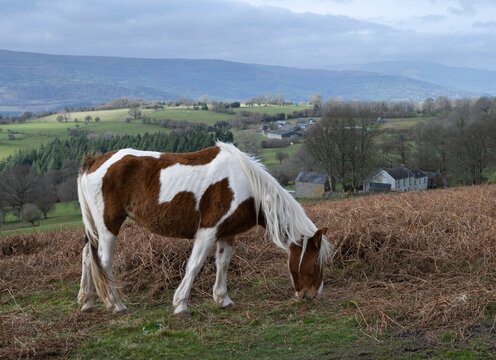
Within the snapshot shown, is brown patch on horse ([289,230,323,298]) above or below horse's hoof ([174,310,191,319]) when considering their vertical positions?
above

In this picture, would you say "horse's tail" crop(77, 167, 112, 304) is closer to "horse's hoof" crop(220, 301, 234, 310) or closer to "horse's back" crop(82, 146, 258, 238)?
"horse's back" crop(82, 146, 258, 238)

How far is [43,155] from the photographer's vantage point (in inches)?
2474

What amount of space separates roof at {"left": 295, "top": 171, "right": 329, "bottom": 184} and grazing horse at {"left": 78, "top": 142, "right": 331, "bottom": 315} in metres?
36.3

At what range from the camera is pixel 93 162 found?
672 centimetres

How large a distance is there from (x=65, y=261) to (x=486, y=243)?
22.2ft

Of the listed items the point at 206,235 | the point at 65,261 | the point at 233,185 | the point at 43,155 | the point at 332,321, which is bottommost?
the point at 43,155

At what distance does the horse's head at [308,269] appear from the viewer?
6.06 metres

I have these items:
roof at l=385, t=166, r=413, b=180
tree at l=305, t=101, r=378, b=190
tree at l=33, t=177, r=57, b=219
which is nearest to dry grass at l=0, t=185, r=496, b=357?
tree at l=305, t=101, r=378, b=190

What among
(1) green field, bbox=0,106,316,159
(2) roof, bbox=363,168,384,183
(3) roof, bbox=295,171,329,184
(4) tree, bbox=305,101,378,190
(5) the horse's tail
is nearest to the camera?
(5) the horse's tail

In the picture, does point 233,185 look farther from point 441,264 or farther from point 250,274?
point 441,264

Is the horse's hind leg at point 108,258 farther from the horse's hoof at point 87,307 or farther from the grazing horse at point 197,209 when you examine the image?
the horse's hoof at point 87,307

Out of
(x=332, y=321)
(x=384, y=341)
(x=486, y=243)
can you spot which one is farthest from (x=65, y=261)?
(x=486, y=243)

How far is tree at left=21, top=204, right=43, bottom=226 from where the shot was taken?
42469 mm

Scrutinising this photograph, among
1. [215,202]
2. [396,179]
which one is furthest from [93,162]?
[396,179]
